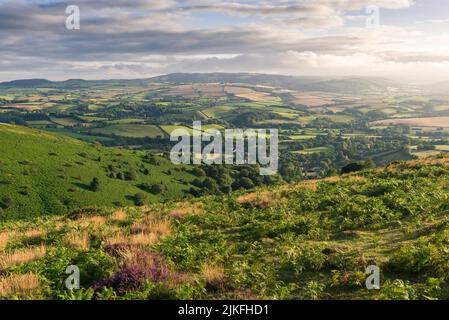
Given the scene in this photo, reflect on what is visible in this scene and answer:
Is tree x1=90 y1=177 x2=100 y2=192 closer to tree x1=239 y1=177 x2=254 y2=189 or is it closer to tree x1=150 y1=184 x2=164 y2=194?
tree x1=150 y1=184 x2=164 y2=194

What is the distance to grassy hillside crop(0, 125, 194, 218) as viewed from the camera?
122188mm

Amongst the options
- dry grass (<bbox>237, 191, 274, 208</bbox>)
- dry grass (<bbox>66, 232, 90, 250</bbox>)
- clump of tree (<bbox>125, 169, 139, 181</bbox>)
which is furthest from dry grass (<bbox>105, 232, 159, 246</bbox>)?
clump of tree (<bbox>125, 169, 139, 181</bbox>)

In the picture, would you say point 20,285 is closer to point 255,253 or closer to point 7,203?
point 255,253

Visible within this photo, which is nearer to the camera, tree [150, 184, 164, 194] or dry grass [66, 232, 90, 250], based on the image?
dry grass [66, 232, 90, 250]

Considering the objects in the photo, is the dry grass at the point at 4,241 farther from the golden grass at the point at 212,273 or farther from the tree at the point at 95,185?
the tree at the point at 95,185

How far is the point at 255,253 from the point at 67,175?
14149 cm

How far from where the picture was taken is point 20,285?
10.1 metres

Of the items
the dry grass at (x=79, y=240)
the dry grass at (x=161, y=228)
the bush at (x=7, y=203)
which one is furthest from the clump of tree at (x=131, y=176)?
the dry grass at (x=79, y=240)

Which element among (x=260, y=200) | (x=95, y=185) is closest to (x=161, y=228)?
(x=260, y=200)

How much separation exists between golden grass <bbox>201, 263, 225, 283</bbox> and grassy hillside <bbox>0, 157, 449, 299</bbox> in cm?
4

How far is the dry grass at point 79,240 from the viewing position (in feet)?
48.9

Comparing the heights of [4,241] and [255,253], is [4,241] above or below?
below
